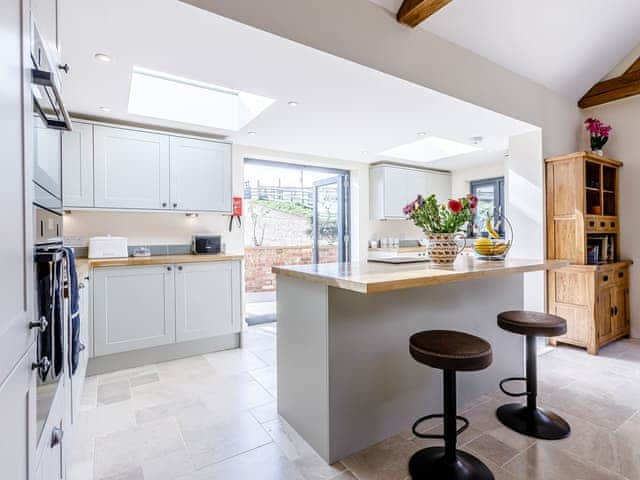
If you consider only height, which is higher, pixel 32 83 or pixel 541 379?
pixel 32 83

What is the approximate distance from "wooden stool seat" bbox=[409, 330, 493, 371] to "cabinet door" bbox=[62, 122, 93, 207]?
9.96 feet

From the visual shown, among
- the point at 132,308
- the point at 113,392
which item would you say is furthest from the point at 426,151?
the point at 113,392

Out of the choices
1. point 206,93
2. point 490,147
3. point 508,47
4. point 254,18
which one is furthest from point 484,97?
point 206,93

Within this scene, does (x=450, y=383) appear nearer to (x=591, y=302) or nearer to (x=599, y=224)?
(x=591, y=302)

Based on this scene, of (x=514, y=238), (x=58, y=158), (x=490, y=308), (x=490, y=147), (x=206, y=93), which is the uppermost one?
(x=206, y=93)

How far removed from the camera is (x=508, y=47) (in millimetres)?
3021

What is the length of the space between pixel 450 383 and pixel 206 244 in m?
2.86

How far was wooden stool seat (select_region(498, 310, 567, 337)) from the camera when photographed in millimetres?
2012

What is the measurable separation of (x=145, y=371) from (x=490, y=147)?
4679 millimetres

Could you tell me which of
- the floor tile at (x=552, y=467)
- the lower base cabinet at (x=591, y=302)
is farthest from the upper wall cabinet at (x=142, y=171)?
the lower base cabinet at (x=591, y=302)

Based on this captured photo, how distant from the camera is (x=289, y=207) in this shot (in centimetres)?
588

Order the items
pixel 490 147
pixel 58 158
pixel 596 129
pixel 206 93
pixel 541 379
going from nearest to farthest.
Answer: pixel 58 158
pixel 541 379
pixel 206 93
pixel 596 129
pixel 490 147

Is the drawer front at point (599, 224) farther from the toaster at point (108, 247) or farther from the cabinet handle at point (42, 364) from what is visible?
the toaster at point (108, 247)

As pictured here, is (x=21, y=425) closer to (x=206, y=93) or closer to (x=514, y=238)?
(x=206, y=93)
